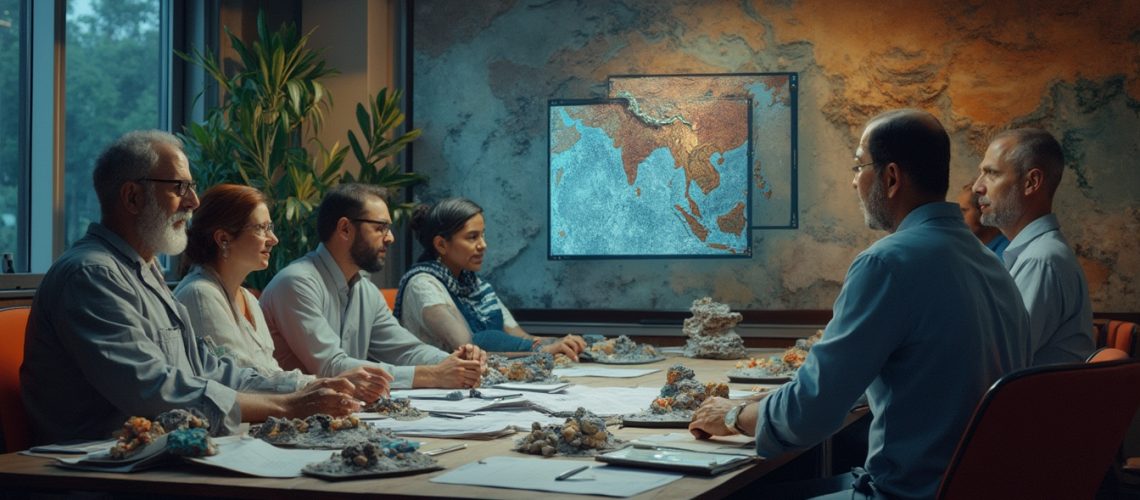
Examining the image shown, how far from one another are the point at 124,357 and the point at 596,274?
13.6 feet

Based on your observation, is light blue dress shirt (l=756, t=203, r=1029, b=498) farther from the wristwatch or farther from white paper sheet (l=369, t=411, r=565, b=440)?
white paper sheet (l=369, t=411, r=565, b=440)

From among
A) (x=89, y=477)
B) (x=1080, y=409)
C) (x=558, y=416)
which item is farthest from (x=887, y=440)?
(x=89, y=477)

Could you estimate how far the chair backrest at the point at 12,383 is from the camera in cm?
256

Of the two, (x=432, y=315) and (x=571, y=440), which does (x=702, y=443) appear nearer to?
(x=571, y=440)

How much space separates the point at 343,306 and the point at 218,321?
3.12ft

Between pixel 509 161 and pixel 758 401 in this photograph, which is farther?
pixel 509 161

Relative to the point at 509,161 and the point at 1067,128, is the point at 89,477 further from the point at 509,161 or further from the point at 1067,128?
the point at 1067,128

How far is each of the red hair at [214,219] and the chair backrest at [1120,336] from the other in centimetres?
265

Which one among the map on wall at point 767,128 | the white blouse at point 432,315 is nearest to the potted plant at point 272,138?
the white blouse at point 432,315

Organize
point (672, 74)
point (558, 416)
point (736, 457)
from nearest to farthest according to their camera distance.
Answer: point (736, 457) < point (558, 416) < point (672, 74)

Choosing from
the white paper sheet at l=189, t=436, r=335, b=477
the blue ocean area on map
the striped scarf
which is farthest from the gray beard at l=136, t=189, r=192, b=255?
the blue ocean area on map

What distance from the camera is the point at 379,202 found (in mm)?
4367

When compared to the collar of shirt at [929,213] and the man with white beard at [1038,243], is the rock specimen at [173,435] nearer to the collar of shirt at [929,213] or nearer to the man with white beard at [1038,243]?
the collar of shirt at [929,213]

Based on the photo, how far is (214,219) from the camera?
347cm
